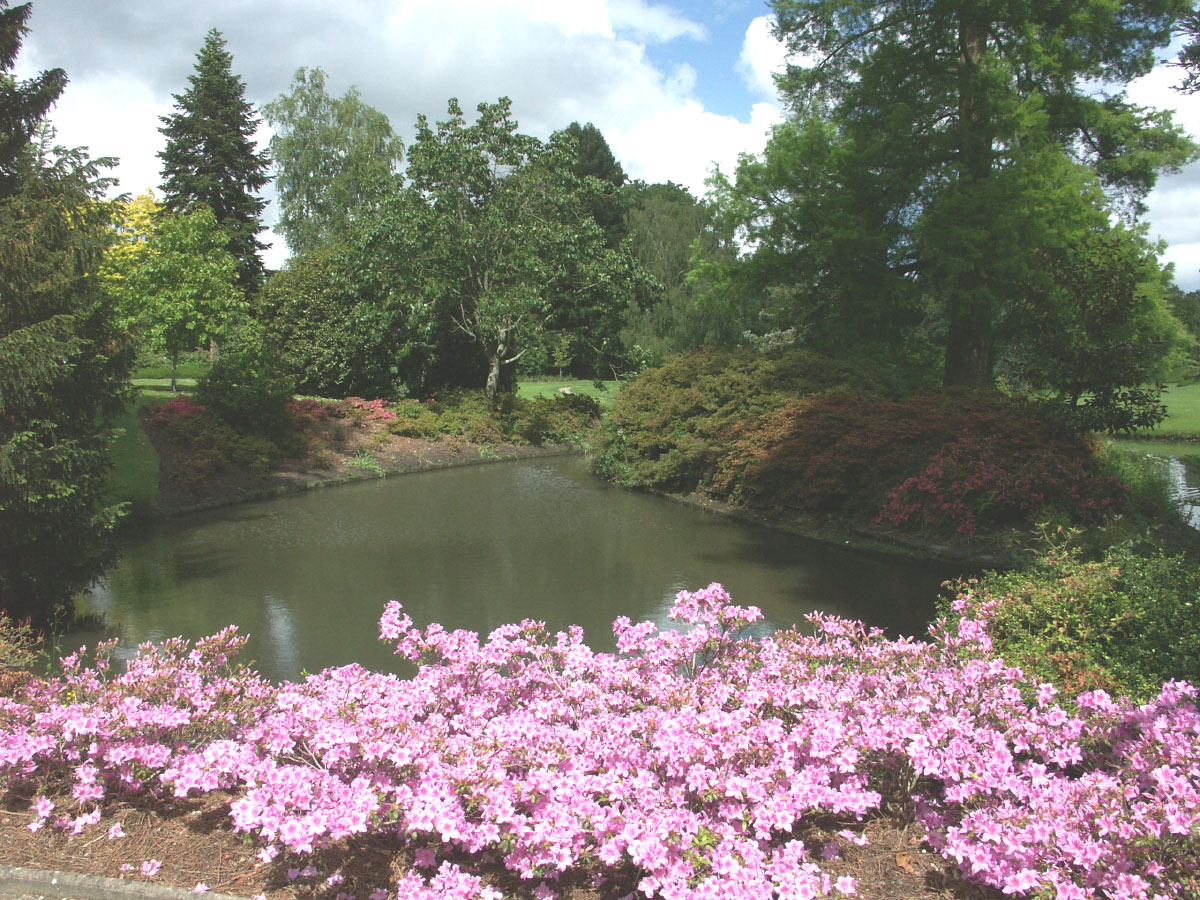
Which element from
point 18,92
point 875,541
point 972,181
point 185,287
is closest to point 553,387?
point 185,287

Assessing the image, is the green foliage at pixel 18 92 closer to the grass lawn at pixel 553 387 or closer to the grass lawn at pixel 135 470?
the grass lawn at pixel 135 470

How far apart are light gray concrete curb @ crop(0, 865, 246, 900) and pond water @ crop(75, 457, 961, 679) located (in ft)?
9.38

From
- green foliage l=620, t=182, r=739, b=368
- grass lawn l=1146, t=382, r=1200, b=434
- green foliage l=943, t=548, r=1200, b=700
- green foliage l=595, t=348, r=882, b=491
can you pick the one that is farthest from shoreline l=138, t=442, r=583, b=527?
grass lawn l=1146, t=382, r=1200, b=434

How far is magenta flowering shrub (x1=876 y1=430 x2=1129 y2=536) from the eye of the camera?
8.70m

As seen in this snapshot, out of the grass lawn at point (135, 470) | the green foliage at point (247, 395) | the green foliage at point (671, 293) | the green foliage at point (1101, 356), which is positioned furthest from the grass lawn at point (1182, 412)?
the grass lawn at point (135, 470)

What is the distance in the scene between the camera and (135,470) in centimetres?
1353

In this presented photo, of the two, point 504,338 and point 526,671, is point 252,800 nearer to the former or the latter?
point 526,671

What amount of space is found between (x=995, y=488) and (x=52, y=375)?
8.79 m

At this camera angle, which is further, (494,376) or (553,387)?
(553,387)

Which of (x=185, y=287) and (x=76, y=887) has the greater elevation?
(x=185, y=287)

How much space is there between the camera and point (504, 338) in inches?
827

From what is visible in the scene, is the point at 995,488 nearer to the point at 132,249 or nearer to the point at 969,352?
the point at 969,352

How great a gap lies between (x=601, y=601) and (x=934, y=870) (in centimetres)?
485

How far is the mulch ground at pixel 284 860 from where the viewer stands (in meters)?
2.82
